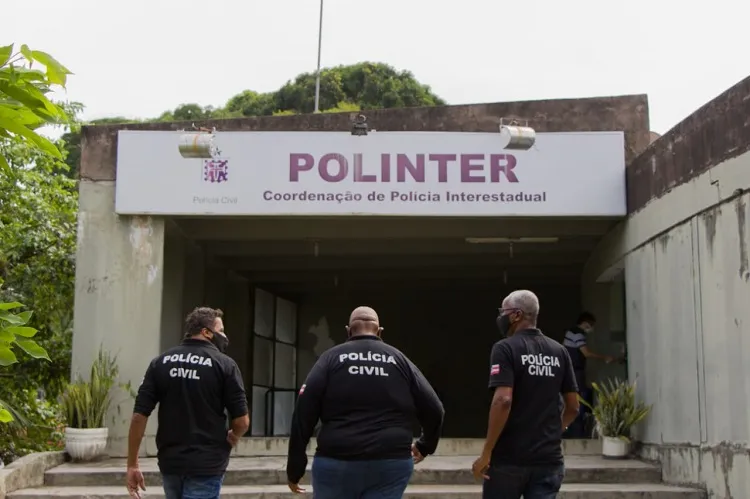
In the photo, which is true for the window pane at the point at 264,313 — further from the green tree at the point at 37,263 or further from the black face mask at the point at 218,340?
the black face mask at the point at 218,340

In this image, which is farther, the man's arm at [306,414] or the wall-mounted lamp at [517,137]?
the wall-mounted lamp at [517,137]

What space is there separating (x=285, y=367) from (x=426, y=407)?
448 inches

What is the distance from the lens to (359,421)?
4363 millimetres

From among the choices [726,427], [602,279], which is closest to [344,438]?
[726,427]

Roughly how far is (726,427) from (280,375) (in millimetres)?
9211

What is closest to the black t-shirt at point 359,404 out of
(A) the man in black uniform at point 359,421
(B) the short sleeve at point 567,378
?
(A) the man in black uniform at point 359,421

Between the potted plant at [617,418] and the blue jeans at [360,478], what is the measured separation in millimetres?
5022

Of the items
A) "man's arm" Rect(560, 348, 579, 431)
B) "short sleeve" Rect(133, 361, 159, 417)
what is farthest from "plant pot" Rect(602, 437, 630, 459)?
"short sleeve" Rect(133, 361, 159, 417)

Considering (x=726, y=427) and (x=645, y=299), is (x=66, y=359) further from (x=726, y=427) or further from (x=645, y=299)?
(x=726, y=427)

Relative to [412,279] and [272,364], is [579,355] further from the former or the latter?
[272,364]

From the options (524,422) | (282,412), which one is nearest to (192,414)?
(524,422)

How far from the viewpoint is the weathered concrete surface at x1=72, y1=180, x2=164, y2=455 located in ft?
31.4

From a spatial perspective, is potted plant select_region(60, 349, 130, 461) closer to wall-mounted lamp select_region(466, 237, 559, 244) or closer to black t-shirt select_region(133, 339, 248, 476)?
wall-mounted lamp select_region(466, 237, 559, 244)

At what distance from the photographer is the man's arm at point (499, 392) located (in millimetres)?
4688
